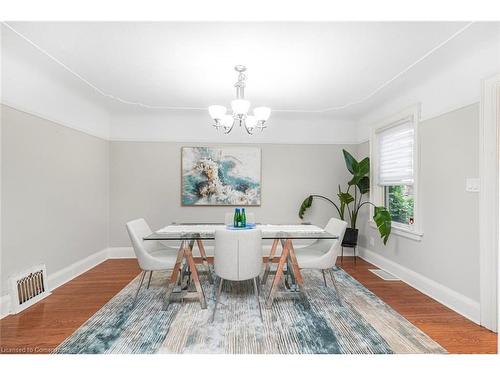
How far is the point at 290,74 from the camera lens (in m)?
2.78

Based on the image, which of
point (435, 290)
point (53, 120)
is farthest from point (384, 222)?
point (53, 120)

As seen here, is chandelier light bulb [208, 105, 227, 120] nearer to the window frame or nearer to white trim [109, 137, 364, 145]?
white trim [109, 137, 364, 145]

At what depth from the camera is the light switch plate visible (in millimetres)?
2270

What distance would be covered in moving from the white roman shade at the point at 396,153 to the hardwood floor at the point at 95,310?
134 centimetres

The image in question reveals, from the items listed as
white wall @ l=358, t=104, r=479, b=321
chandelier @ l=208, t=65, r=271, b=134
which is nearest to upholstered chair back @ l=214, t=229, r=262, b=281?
chandelier @ l=208, t=65, r=271, b=134

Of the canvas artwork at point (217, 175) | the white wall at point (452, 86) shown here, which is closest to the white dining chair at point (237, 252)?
the canvas artwork at point (217, 175)

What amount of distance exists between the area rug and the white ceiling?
2.36 metres

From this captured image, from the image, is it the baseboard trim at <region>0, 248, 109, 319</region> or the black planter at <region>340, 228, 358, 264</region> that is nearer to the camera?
the baseboard trim at <region>0, 248, 109, 319</region>

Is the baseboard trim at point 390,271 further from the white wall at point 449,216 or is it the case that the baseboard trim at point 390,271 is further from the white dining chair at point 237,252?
the white dining chair at point 237,252

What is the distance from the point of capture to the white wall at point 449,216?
2342 mm

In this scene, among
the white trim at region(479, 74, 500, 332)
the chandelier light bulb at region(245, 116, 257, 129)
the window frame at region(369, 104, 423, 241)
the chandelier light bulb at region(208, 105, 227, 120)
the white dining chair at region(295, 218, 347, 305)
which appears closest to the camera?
the white trim at region(479, 74, 500, 332)
